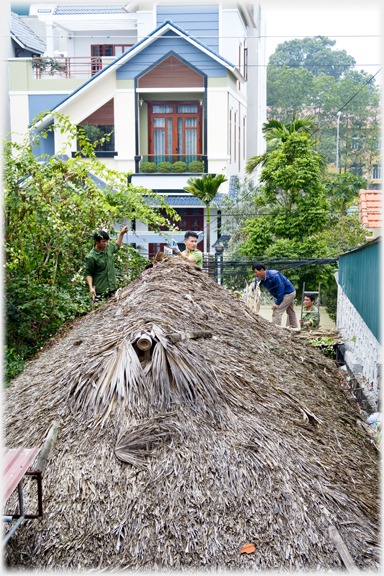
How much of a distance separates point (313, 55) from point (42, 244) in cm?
8270

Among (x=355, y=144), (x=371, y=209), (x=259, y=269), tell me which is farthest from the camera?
(x=355, y=144)

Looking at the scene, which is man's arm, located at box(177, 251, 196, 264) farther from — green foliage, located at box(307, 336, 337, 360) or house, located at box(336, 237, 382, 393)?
green foliage, located at box(307, 336, 337, 360)

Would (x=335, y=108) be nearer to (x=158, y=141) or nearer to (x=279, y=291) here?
(x=158, y=141)

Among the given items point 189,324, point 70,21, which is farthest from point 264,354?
point 70,21

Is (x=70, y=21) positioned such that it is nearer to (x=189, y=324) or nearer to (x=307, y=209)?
(x=307, y=209)

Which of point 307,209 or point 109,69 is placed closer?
point 307,209

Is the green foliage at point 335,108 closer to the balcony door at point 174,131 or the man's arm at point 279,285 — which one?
the balcony door at point 174,131

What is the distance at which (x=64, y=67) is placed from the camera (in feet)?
86.1

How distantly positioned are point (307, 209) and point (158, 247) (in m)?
6.77

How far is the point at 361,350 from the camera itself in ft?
29.8

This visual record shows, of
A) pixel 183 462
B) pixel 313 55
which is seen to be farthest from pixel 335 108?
pixel 183 462

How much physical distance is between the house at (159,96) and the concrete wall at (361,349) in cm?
1076

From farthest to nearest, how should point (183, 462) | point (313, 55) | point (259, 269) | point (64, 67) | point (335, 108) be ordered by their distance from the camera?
point (313, 55) < point (335, 108) < point (64, 67) < point (259, 269) < point (183, 462)

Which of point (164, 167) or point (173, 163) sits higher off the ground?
point (173, 163)
